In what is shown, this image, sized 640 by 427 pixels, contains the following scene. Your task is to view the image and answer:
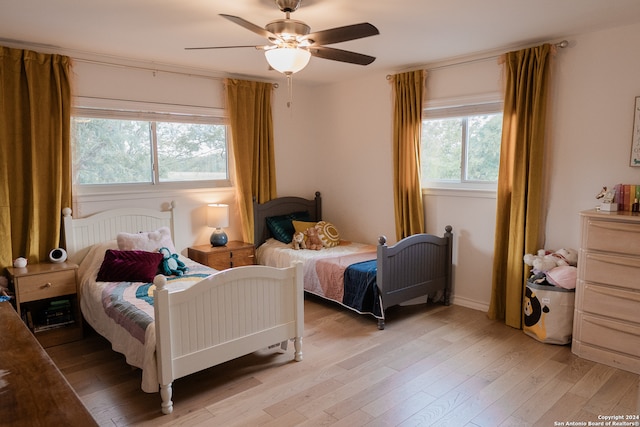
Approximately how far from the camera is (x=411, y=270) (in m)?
3.96

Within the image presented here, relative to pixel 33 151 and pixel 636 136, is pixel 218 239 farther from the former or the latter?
pixel 636 136

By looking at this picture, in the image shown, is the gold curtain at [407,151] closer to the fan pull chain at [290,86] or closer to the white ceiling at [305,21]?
the white ceiling at [305,21]

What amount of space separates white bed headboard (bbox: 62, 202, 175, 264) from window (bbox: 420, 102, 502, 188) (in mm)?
2696

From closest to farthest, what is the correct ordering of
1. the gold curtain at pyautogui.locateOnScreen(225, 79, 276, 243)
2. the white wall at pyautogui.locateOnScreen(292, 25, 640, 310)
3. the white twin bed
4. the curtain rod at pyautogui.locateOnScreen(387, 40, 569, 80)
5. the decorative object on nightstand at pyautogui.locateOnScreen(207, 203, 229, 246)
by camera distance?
the white twin bed, the white wall at pyautogui.locateOnScreen(292, 25, 640, 310), the curtain rod at pyautogui.locateOnScreen(387, 40, 569, 80), the decorative object on nightstand at pyautogui.locateOnScreen(207, 203, 229, 246), the gold curtain at pyautogui.locateOnScreen(225, 79, 276, 243)

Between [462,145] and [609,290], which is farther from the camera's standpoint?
[462,145]

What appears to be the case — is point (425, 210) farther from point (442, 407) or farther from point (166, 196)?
point (166, 196)

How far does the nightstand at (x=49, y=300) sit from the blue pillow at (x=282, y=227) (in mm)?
2087

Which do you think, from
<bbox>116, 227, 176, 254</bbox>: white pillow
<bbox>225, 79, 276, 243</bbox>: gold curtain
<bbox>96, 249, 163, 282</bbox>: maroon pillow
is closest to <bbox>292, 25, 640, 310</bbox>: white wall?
<bbox>225, 79, 276, 243</bbox>: gold curtain

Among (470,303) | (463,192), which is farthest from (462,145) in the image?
(470,303)

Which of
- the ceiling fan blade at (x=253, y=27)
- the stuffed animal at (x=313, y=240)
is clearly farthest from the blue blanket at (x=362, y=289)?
the ceiling fan blade at (x=253, y=27)

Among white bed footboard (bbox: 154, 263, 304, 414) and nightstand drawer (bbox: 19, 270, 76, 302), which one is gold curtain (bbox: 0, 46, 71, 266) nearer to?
nightstand drawer (bbox: 19, 270, 76, 302)

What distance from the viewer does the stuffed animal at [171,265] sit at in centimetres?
360

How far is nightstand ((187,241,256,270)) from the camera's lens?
14.0 feet

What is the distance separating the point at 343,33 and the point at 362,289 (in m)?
2.23
